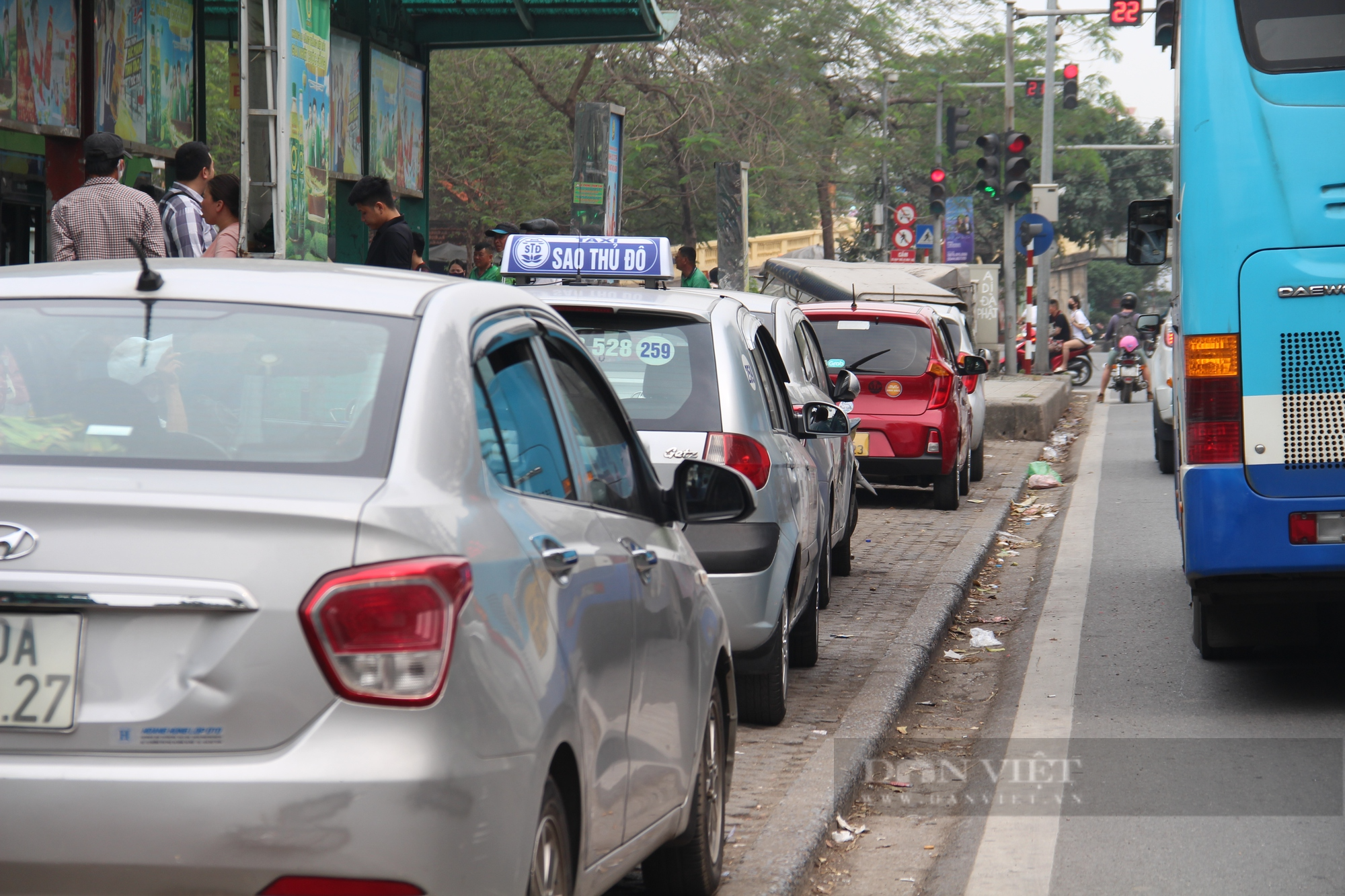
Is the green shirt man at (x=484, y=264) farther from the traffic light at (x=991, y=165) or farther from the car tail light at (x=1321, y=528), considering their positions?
the traffic light at (x=991, y=165)

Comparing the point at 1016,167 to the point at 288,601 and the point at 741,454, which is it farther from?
the point at 288,601

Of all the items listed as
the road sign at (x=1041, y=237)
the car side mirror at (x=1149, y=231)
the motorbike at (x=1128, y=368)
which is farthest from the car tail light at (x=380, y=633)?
the motorbike at (x=1128, y=368)

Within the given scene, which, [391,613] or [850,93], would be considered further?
[850,93]

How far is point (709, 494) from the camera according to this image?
4.20 metres

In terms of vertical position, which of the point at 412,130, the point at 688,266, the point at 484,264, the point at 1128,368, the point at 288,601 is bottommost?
the point at 288,601

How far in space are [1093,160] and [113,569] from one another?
171ft

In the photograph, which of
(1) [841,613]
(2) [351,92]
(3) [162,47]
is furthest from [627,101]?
(1) [841,613]

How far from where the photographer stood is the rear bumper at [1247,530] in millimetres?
6410

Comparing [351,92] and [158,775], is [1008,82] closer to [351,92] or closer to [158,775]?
[351,92]

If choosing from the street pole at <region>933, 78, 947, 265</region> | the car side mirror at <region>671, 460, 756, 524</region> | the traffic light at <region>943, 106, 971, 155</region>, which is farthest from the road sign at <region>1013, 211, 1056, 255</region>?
the car side mirror at <region>671, 460, 756, 524</region>

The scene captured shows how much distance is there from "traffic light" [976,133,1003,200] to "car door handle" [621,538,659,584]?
22641mm

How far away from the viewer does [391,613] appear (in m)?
2.57

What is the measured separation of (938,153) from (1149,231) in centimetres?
3920

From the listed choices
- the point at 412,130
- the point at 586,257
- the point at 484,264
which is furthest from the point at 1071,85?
the point at 586,257
